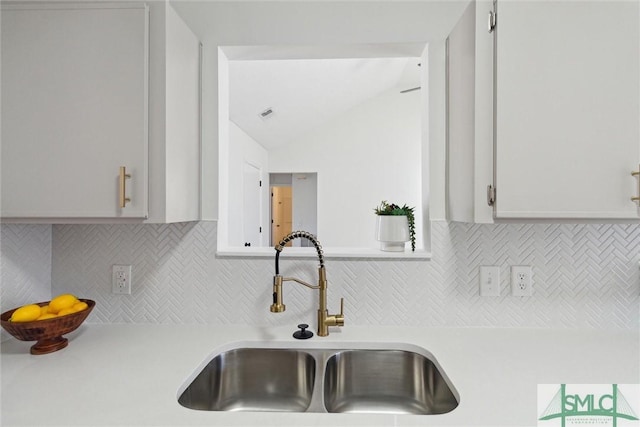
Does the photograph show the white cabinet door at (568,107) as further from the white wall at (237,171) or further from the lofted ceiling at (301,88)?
the white wall at (237,171)

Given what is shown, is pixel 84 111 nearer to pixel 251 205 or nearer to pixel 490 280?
pixel 490 280

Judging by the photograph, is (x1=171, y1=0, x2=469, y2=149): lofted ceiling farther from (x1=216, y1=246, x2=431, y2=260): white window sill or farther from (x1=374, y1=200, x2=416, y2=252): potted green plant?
Result: (x1=216, y1=246, x2=431, y2=260): white window sill

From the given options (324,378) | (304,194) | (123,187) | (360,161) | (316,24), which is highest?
(360,161)

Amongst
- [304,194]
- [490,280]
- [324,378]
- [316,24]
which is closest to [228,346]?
[324,378]

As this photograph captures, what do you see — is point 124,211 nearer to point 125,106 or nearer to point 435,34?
point 125,106

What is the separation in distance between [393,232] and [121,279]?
116 cm

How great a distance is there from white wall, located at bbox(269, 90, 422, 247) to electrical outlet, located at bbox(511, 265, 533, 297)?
168 inches

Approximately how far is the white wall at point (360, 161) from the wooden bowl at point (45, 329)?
15.4ft

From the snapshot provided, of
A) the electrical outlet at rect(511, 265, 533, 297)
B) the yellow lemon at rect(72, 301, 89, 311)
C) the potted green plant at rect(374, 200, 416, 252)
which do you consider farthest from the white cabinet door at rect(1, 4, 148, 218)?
the electrical outlet at rect(511, 265, 533, 297)

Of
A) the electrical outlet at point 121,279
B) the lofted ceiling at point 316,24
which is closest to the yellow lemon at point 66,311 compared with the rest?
the electrical outlet at point 121,279

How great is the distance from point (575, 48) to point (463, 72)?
1.05 feet

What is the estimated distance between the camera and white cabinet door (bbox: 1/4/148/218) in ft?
3.66

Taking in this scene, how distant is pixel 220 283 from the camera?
142 cm

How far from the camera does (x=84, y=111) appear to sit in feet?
3.67
